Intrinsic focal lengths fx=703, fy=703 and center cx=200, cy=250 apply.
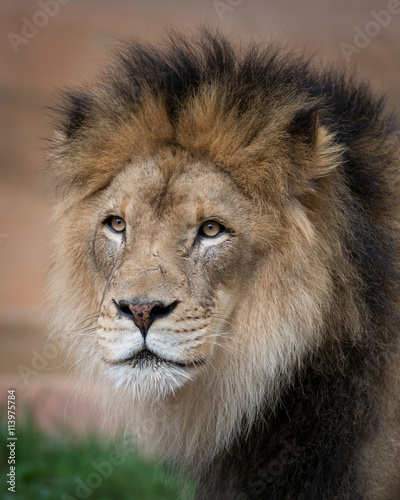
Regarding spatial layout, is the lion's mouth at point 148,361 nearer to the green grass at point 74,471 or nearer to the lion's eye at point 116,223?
the lion's eye at point 116,223

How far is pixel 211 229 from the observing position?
2.61m

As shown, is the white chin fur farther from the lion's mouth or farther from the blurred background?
the blurred background

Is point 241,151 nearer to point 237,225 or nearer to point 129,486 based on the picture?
point 237,225

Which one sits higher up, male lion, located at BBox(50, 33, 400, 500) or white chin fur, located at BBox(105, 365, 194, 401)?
male lion, located at BBox(50, 33, 400, 500)

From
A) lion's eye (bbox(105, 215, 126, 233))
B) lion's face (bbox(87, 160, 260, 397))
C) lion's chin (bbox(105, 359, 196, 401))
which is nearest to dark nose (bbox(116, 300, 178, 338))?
lion's face (bbox(87, 160, 260, 397))

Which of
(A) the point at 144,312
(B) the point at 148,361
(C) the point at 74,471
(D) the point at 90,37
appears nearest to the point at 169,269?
(A) the point at 144,312

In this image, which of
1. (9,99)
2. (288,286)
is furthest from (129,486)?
(9,99)

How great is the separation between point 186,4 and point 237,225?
23.2 feet

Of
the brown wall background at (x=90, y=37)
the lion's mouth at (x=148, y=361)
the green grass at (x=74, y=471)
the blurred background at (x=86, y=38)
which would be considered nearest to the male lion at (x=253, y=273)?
the lion's mouth at (x=148, y=361)

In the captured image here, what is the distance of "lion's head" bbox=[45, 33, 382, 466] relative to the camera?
2463 millimetres

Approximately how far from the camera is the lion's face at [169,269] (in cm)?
238

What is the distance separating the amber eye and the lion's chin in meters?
0.50

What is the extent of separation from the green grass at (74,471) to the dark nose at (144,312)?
1726mm

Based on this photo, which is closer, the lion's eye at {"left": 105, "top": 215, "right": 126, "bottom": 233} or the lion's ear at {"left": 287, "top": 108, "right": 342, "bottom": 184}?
the lion's ear at {"left": 287, "top": 108, "right": 342, "bottom": 184}
